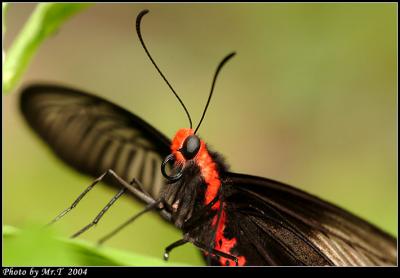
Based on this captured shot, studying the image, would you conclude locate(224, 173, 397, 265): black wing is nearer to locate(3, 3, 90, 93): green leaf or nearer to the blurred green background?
locate(3, 3, 90, 93): green leaf

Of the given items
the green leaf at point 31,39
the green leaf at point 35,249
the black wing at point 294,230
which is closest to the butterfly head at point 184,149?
the black wing at point 294,230

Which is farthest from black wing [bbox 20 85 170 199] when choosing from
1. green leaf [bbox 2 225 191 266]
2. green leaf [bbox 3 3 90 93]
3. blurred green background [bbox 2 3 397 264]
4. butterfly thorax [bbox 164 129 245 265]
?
blurred green background [bbox 2 3 397 264]

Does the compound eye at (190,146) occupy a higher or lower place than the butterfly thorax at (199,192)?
higher

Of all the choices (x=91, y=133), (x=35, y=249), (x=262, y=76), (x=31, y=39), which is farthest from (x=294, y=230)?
(x=262, y=76)

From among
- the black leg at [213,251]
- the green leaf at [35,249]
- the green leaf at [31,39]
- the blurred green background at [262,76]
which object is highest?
the blurred green background at [262,76]

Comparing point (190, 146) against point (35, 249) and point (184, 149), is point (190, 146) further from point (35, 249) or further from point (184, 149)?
Result: point (35, 249)

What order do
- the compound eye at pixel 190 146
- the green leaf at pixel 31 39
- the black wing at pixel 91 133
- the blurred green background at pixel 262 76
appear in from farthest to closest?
1. the blurred green background at pixel 262 76
2. the black wing at pixel 91 133
3. the compound eye at pixel 190 146
4. the green leaf at pixel 31 39

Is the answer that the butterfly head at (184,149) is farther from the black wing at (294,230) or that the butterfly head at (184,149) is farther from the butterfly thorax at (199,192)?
the black wing at (294,230)
